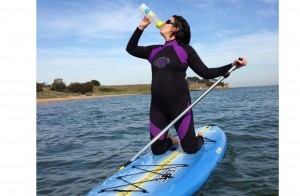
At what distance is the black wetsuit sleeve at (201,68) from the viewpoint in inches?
174

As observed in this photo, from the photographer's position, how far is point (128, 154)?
7.07 meters

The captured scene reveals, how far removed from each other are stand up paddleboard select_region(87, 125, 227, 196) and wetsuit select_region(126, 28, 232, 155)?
34 cm

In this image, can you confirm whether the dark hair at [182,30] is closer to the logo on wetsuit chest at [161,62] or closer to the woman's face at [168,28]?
the woman's face at [168,28]

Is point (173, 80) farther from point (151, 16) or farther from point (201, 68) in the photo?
point (151, 16)

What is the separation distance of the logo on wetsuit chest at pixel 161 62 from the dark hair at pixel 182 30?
15.1 inches

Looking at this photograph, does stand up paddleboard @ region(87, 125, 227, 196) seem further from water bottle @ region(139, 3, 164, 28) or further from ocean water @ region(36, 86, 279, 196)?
water bottle @ region(139, 3, 164, 28)

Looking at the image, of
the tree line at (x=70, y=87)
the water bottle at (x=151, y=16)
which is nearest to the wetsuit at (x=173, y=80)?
the water bottle at (x=151, y=16)

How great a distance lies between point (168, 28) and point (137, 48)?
0.60 m

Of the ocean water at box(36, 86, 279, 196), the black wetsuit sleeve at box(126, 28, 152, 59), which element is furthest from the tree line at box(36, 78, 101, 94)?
the black wetsuit sleeve at box(126, 28, 152, 59)
